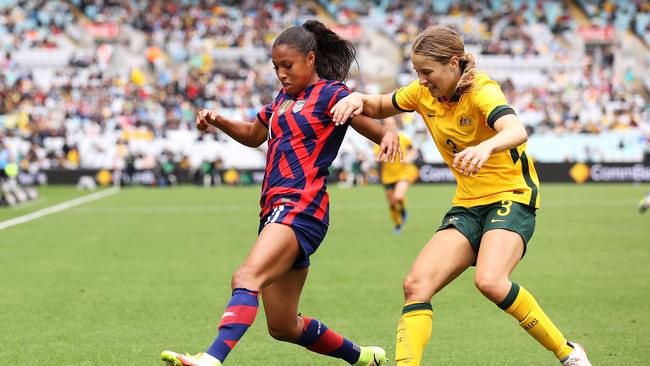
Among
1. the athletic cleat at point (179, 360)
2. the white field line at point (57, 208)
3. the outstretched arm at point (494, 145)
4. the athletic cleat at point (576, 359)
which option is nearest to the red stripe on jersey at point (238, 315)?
the athletic cleat at point (179, 360)

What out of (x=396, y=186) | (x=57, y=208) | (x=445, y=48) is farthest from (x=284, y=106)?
(x=57, y=208)

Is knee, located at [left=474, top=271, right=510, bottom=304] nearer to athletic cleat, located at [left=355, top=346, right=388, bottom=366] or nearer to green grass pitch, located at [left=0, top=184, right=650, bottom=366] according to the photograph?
athletic cleat, located at [left=355, top=346, right=388, bottom=366]

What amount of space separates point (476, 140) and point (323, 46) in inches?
44.1

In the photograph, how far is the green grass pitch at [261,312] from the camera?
6832 millimetres

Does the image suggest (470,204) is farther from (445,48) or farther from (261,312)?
(261,312)

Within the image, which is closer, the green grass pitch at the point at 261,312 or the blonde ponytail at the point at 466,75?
the blonde ponytail at the point at 466,75

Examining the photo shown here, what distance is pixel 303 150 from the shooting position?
533 cm

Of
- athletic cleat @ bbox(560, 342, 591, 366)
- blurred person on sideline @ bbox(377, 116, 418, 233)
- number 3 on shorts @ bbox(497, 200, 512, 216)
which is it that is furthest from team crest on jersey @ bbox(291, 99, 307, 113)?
blurred person on sideline @ bbox(377, 116, 418, 233)

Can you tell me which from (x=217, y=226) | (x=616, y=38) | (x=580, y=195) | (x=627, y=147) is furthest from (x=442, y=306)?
(x=616, y=38)

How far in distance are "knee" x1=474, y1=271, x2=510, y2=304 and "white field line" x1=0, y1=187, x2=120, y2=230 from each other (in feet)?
47.2

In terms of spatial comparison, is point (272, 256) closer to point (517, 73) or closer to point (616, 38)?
point (517, 73)

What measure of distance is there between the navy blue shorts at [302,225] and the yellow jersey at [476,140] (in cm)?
83

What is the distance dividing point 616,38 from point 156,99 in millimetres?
22793

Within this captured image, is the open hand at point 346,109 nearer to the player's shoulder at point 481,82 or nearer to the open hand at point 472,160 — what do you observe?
the player's shoulder at point 481,82
